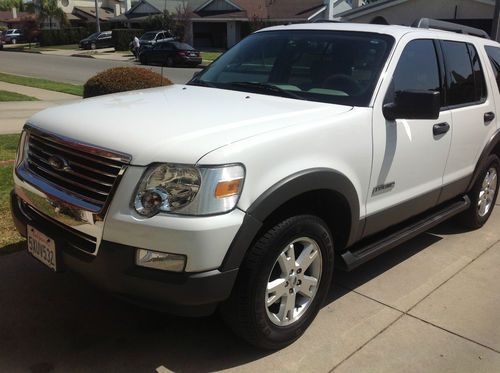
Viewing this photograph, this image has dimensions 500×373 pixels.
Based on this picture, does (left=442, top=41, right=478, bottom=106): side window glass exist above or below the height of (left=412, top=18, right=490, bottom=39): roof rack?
below

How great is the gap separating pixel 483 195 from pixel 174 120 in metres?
3.57

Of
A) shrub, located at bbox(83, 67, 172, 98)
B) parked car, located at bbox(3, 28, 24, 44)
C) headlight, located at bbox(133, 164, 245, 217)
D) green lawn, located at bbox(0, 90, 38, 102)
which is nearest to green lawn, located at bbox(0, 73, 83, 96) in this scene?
green lawn, located at bbox(0, 90, 38, 102)

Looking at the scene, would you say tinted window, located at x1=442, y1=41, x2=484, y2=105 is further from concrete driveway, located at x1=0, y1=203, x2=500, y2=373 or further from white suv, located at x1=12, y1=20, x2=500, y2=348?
concrete driveway, located at x1=0, y1=203, x2=500, y2=373

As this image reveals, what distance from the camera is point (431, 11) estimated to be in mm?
28266

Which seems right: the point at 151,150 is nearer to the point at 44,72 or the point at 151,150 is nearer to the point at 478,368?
the point at 478,368

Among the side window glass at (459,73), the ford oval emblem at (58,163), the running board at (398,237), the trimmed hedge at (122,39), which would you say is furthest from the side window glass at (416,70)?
the trimmed hedge at (122,39)

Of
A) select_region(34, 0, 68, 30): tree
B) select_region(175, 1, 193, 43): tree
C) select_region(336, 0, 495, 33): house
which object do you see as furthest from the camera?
select_region(34, 0, 68, 30): tree

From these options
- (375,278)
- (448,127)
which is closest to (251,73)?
(448,127)

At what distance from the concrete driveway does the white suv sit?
0.28 metres

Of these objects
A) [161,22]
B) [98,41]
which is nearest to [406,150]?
[161,22]

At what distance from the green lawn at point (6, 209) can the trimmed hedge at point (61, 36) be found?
171 ft

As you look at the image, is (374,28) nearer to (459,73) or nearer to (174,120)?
(459,73)

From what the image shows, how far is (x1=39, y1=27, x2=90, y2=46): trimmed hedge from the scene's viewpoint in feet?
181

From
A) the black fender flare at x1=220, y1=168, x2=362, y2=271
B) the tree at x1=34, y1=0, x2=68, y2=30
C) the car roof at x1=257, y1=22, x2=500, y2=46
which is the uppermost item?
the tree at x1=34, y1=0, x2=68, y2=30
